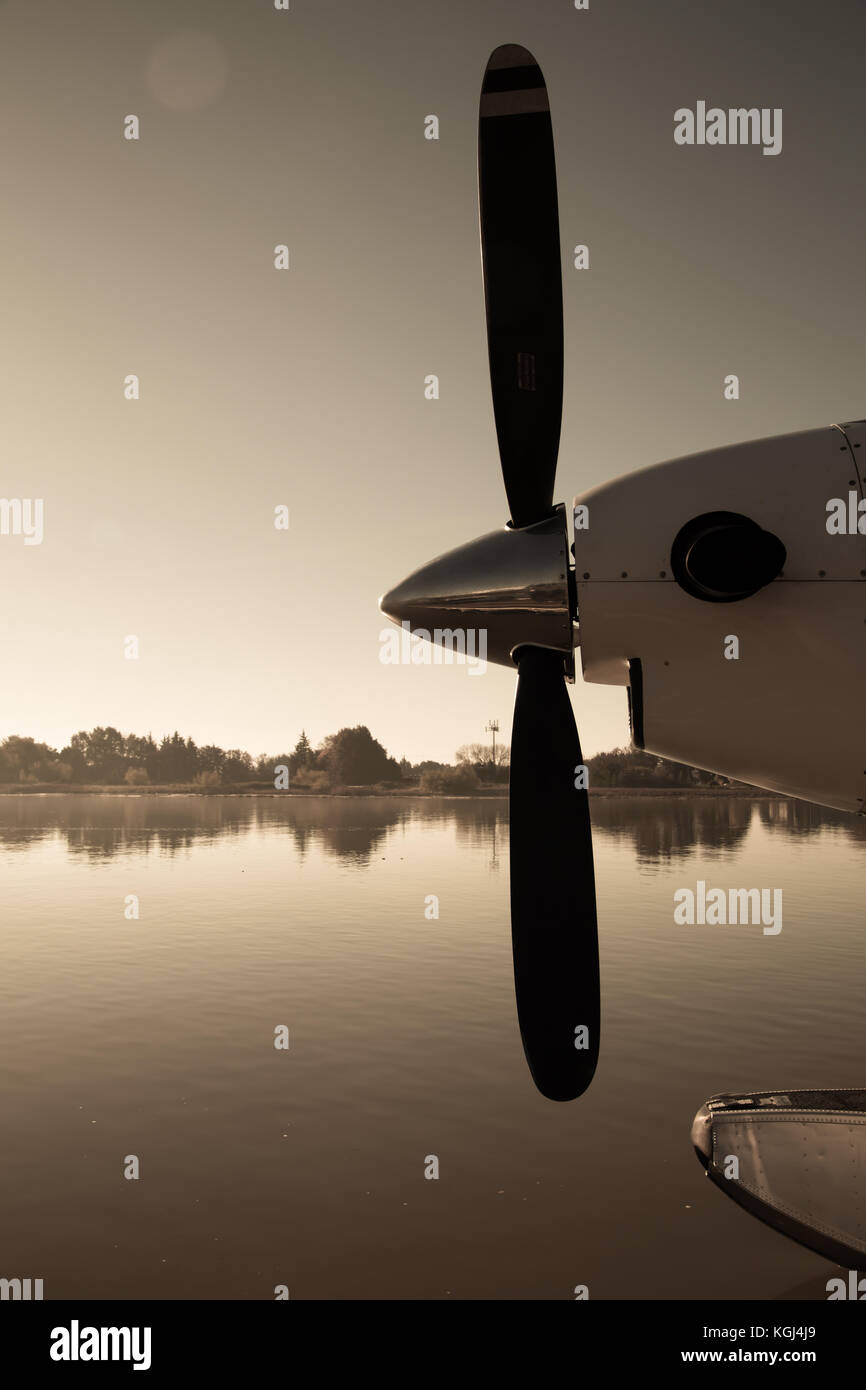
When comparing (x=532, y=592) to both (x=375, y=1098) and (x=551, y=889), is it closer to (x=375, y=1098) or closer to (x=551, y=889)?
(x=551, y=889)

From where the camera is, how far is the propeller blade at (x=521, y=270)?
4891 millimetres

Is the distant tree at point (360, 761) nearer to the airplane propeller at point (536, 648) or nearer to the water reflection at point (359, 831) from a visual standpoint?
the water reflection at point (359, 831)

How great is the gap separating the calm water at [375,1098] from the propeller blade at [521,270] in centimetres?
512

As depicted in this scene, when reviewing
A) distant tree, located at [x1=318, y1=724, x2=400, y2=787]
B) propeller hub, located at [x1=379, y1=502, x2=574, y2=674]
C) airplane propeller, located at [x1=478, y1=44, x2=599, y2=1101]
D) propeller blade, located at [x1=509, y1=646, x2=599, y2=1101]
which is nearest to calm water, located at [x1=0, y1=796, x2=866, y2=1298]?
propeller blade, located at [x1=509, y1=646, x2=599, y2=1101]

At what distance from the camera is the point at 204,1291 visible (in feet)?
16.6

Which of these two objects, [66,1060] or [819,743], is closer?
[819,743]

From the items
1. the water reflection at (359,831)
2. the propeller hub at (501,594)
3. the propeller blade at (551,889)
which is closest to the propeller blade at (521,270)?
the propeller hub at (501,594)

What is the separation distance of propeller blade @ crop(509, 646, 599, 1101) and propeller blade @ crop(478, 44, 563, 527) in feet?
3.99

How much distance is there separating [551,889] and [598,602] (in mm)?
1722

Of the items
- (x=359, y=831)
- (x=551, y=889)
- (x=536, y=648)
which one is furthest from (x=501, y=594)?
(x=359, y=831)

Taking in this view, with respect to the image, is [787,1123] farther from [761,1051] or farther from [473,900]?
[473,900]

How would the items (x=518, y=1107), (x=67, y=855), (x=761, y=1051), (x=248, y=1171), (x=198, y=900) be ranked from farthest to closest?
1. (x=67, y=855)
2. (x=198, y=900)
3. (x=761, y=1051)
4. (x=518, y=1107)
5. (x=248, y=1171)

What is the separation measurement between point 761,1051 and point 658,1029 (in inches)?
53.3
